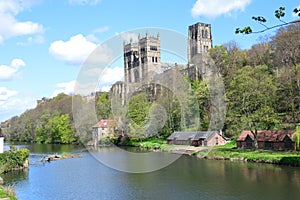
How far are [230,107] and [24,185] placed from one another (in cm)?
2412

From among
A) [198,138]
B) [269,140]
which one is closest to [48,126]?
[198,138]

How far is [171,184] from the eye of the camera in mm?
24203

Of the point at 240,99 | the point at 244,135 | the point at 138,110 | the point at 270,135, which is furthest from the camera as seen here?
the point at 138,110

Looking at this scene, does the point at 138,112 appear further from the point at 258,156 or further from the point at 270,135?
the point at 258,156

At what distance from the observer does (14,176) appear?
29.5 m

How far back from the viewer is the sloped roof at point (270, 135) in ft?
120

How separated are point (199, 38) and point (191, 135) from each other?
47633 mm

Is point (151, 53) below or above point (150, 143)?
above

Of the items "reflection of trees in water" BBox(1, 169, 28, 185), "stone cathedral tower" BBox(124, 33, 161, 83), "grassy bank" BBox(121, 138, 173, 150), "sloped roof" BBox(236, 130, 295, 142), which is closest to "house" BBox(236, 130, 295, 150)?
"sloped roof" BBox(236, 130, 295, 142)

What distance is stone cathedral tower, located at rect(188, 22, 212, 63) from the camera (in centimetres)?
9153

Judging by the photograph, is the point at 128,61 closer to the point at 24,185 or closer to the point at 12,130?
the point at 12,130

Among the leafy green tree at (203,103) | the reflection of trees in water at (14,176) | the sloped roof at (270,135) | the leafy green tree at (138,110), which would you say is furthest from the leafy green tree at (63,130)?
the sloped roof at (270,135)

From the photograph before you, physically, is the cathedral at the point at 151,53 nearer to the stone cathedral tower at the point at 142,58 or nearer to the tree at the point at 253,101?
the stone cathedral tower at the point at 142,58

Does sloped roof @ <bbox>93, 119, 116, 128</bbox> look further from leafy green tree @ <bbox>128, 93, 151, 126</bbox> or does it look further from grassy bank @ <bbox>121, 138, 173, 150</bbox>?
leafy green tree @ <bbox>128, 93, 151, 126</bbox>
